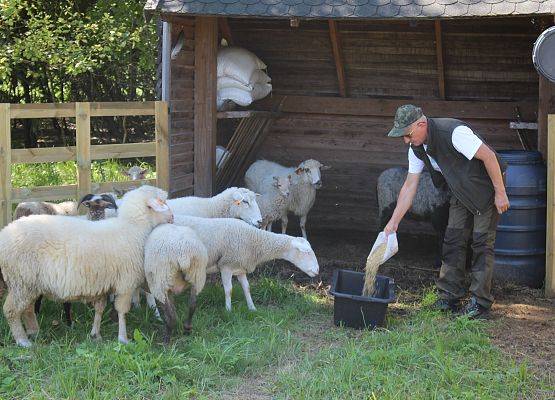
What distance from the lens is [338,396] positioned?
495 centimetres

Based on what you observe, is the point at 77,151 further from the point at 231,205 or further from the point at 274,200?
the point at 274,200

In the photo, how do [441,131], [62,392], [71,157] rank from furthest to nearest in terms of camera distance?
[71,157]
[441,131]
[62,392]

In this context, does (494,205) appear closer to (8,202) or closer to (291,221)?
(8,202)

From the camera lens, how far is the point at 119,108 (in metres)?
8.09

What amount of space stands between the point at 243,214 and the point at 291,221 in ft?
11.9

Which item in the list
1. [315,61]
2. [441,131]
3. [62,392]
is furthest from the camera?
[315,61]

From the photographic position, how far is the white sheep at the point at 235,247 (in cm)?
689

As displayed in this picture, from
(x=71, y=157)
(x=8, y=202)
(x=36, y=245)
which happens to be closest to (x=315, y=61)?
(x=71, y=157)

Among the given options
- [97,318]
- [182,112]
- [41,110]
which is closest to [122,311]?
[97,318]

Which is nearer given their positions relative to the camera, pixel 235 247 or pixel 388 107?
pixel 235 247

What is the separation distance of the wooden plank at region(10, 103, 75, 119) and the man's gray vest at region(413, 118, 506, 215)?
11.0 ft

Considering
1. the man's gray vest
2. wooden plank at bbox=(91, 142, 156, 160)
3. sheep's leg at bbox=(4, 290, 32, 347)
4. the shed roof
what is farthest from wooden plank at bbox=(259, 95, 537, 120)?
sheep's leg at bbox=(4, 290, 32, 347)

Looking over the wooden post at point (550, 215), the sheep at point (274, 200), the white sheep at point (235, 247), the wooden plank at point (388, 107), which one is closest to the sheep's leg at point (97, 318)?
the white sheep at point (235, 247)

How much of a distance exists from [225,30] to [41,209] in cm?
404
